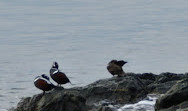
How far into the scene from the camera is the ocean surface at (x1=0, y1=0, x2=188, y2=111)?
25.8 m

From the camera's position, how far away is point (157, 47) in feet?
103

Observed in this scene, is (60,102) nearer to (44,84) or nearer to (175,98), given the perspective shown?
(44,84)

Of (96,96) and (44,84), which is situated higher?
(44,84)

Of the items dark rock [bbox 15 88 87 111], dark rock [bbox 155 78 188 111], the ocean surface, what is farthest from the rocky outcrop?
the ocean surface

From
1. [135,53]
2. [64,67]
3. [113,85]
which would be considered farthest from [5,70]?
[113,85]

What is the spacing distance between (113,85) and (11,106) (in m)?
4.02

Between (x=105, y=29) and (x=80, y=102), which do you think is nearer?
(x=80, y=102)

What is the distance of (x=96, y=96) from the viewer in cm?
1638

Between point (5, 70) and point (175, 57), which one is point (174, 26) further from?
point (5, 70)

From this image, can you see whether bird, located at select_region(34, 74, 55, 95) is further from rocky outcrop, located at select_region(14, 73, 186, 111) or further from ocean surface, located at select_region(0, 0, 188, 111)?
ocean surface, located at select_region(0, 0, 188, 111)

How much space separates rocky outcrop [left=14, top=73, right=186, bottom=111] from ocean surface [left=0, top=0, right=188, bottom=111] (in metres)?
3.37

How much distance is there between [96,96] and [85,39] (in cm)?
1800

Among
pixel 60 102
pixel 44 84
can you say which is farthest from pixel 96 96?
pixel 60 102

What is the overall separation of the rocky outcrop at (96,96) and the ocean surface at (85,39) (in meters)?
3.37
